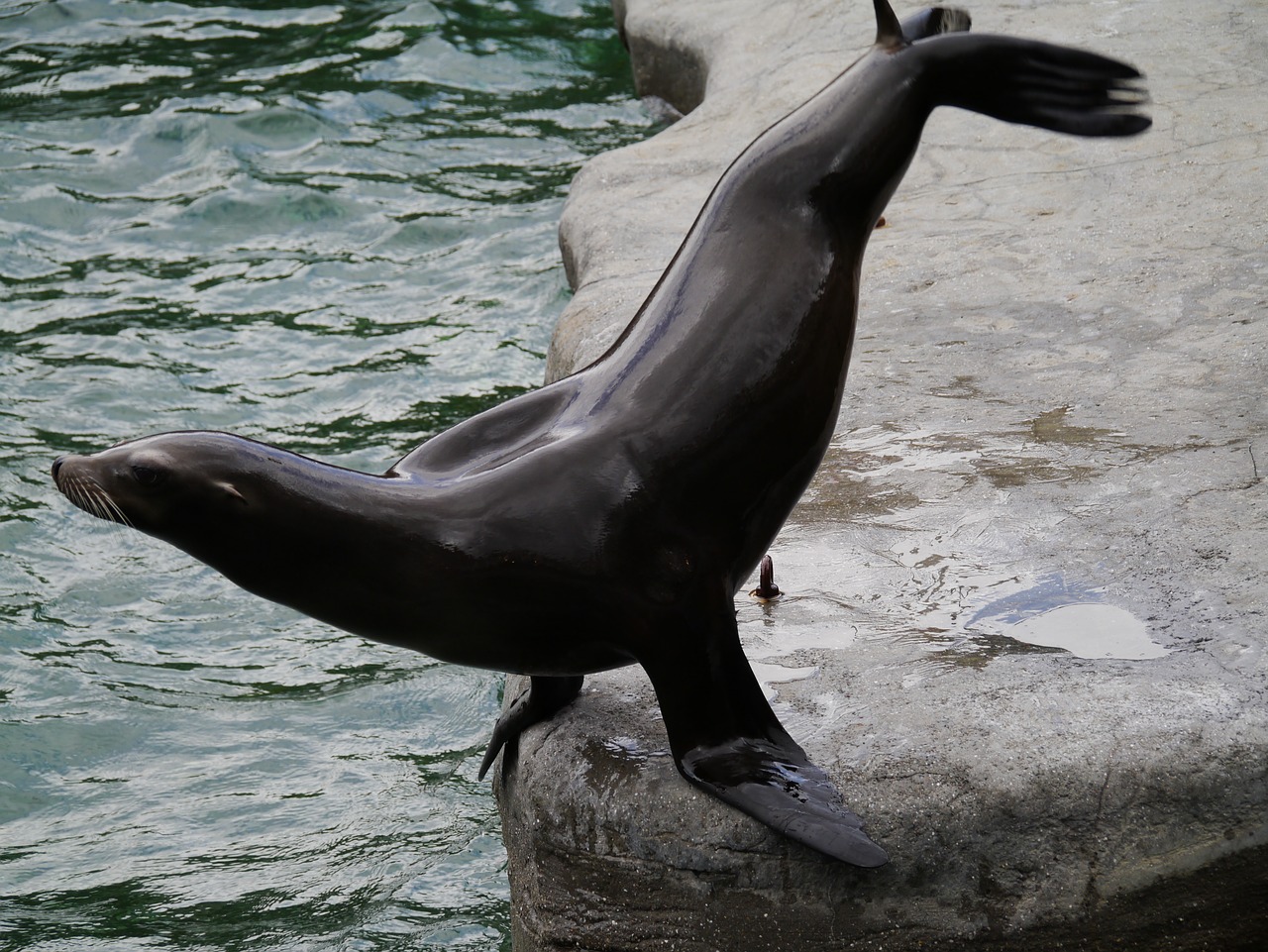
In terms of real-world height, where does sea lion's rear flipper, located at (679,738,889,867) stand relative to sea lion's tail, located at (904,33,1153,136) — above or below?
below

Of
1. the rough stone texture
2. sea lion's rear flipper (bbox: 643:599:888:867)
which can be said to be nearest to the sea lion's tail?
the rough stone texture

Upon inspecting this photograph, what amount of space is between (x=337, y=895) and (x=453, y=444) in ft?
5.52

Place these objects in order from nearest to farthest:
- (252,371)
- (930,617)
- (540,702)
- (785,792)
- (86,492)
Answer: (86,492) → (785,792) → (540,702) → (930,617) → (252,371)

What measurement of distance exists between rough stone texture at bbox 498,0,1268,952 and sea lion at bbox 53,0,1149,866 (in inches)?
7.2

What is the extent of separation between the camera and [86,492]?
2486 millimetres

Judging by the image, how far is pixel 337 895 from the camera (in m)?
4.03

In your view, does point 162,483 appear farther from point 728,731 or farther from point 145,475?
point 728,731

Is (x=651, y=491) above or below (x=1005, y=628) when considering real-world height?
above

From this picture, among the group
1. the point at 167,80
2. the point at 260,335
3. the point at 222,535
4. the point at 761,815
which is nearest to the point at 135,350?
the point at 260,335

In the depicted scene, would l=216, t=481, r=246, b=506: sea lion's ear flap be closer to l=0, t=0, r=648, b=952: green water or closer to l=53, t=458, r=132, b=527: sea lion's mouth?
l=53, t=458, r=132, b=527: sea lion's mouth

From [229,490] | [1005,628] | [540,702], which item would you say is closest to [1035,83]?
[1005,628]

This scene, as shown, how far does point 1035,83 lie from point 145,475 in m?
1.86

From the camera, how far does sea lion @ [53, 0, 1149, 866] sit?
101 inches

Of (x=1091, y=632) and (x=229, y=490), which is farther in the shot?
(x=1091, y=632)
